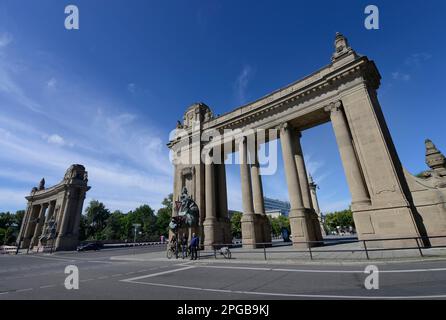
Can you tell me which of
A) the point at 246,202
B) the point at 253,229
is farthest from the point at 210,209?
the point at 253,229

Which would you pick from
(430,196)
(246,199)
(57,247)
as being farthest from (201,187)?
(57,247)

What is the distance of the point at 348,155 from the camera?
17594 millimetres

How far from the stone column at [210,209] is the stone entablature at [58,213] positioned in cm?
4093

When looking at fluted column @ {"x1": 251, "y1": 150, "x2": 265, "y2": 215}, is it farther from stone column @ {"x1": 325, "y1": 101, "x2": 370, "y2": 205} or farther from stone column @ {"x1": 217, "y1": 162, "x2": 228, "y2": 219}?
stone column @ {"x1": 325, "y1": 101, "x2": 370, "y2": 205}

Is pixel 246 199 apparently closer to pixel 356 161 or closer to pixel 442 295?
pixel 356 161

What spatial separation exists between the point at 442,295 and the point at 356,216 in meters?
11.9

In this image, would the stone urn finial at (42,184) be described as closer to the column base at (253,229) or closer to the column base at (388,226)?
the column base at (253,229)

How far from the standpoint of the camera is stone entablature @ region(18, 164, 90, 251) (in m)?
48.7

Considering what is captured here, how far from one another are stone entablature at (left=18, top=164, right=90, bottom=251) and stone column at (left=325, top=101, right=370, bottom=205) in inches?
2197

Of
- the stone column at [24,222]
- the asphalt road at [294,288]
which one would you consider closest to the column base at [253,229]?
the asphalt road at [294,288]

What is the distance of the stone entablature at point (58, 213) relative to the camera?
48.7m
